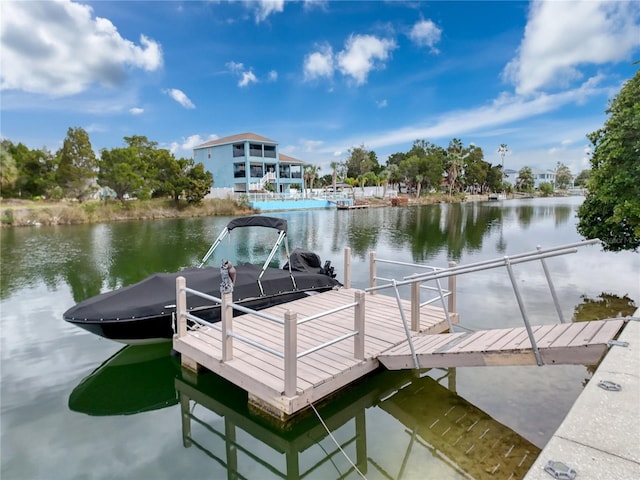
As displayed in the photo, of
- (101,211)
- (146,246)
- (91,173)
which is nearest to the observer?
(146,246)

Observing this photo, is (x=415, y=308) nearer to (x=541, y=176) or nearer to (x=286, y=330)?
(x=286, y=330)

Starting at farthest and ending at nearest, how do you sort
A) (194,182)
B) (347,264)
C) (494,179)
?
(494,179) < (194,182) < (347,264)

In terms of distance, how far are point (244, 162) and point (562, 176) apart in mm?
117023

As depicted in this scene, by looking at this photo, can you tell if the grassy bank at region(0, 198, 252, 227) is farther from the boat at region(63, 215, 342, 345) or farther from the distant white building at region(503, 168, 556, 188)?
the distant white building at region(503, 168, 556, 188)

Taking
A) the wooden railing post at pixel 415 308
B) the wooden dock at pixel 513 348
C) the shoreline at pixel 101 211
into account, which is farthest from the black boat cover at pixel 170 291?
the shoreline at pixel 101 211

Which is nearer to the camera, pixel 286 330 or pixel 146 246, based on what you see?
pixel 286 330

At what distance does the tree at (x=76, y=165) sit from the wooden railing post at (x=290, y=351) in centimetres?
3542

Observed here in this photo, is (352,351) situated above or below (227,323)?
below

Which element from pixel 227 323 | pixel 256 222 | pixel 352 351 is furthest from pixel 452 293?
pixel 256 222

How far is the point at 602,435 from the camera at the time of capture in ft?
9.82

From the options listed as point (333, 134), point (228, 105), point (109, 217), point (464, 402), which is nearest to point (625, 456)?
point (464, 402)

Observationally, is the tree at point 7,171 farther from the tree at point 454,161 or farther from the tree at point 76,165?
the tree at point 454,161

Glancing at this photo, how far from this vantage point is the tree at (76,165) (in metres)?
32.0

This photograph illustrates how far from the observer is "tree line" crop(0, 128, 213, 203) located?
3231cm
